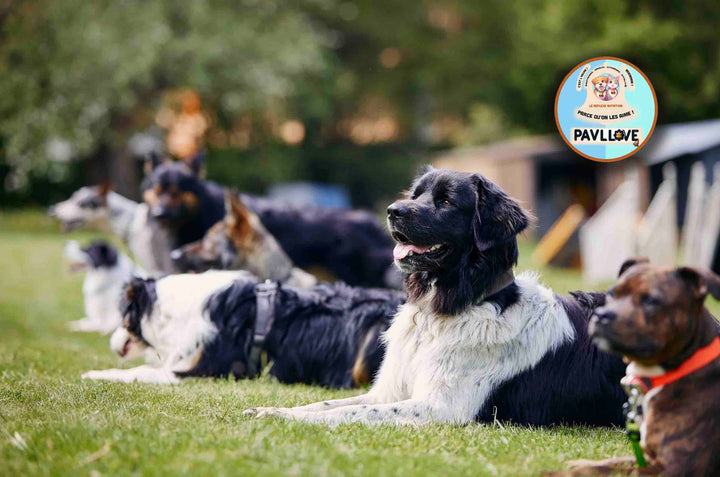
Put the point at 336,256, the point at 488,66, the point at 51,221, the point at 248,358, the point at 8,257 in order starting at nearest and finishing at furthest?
the point at 248,358 → the point at 336,256 → the point at 8,257 → the point at 51,221 → the point at 488,66

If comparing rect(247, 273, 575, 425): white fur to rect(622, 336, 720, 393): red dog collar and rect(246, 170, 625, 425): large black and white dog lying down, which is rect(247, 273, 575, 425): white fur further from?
rect(622, 336, 720, 393): red dog collar

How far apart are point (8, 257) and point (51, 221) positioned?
Answer: 964 centimetres

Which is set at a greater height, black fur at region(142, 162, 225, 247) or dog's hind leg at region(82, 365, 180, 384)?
black fur at region(142, 162, 225, 247)

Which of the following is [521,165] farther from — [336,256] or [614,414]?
[614,414]

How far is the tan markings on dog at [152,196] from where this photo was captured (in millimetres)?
8922

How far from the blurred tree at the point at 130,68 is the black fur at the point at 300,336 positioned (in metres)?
9.57

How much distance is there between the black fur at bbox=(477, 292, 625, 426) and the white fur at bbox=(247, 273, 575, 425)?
0.20 feet

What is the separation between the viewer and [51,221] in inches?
952

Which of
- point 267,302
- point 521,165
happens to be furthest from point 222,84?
point 267,302

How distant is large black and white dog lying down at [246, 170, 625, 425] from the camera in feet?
13.8

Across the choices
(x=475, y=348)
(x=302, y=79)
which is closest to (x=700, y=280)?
(x=475, y=348)

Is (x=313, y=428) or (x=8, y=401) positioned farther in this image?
(x=8, y=401)

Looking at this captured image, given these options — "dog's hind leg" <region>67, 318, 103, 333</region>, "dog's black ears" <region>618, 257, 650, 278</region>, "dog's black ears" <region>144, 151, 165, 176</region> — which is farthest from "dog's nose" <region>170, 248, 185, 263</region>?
"dog's black ears" <region>618, 257, 650, 278</region>

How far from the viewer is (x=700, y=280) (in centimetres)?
295
